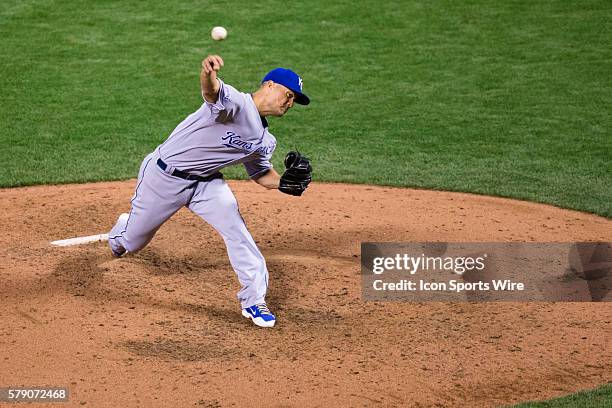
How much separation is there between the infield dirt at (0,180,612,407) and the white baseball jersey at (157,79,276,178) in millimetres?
1051

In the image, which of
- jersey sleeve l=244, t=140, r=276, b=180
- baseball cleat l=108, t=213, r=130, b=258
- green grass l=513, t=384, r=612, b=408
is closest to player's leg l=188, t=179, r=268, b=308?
jersey sleeve l=244, t=140, r=276, b=180

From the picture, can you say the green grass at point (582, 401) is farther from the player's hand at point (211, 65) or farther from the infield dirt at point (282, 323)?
the player's hand at point (211, 65)

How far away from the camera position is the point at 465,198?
9.44 m

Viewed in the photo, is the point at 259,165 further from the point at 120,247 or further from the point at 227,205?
the point at 120,247

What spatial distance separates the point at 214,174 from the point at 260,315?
3.30ft

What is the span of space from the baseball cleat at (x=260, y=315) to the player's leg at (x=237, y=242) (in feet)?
0.11

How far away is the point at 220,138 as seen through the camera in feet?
21.5

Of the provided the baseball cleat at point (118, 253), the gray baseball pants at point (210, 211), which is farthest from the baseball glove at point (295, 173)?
the baseball cleat at point (118, 253)

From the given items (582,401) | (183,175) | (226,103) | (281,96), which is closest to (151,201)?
(183,175)

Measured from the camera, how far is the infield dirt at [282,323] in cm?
588

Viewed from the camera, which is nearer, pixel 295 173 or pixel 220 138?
pixel 220 138

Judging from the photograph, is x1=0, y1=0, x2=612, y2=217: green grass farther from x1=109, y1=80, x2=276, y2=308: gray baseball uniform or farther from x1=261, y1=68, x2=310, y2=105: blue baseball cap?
x1=261, y1=68, x2=310, y2=105: blue baseball cap

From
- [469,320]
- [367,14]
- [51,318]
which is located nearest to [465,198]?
[469,320]

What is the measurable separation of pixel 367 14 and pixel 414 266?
24.7ft
